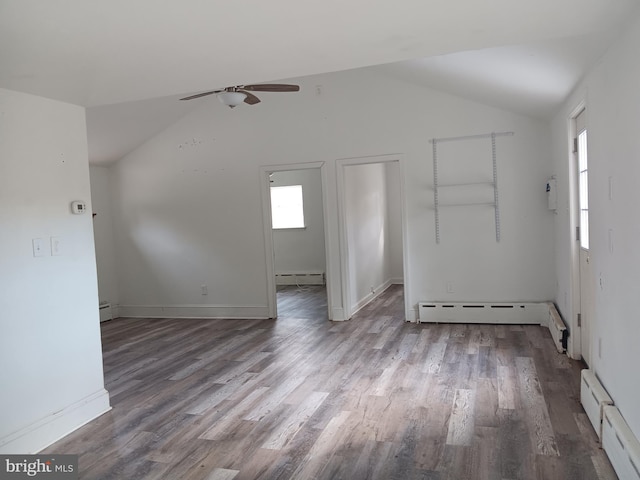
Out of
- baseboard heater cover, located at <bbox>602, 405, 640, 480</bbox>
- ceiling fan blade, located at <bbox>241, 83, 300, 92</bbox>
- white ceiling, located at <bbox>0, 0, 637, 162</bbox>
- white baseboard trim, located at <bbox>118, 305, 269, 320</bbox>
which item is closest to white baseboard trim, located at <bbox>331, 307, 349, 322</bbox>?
white baseboard trim, located at <bbox>118, 305, 269, 320</bbox>

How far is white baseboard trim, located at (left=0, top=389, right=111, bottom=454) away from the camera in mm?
2793

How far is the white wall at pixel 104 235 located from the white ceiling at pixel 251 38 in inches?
151

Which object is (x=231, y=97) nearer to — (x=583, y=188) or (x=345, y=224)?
(x=345, y=224)

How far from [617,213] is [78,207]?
3.27 m

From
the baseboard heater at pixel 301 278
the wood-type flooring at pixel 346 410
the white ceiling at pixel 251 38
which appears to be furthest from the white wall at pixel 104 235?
the white ceiling at pixel 251 38

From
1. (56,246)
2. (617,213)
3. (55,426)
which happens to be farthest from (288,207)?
(617,213)

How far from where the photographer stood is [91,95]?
3.11 m

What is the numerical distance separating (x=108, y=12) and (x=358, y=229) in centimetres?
516

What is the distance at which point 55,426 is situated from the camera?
3.05 metres

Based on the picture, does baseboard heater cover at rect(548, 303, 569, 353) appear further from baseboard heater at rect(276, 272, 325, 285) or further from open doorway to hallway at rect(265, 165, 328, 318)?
baseboard heater at rect(276, 272, 325, 285)

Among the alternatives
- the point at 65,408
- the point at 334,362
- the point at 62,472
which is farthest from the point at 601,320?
the point at 65,408

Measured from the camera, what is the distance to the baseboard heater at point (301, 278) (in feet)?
30.5

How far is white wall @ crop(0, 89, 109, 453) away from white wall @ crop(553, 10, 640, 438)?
3.26 meters

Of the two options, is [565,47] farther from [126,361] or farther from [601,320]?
[126,361]
